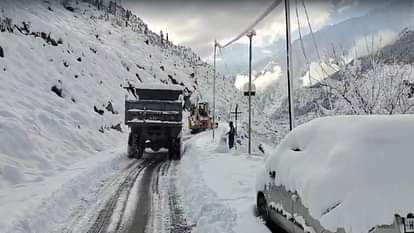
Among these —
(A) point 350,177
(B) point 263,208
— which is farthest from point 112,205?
(A) point 350,177

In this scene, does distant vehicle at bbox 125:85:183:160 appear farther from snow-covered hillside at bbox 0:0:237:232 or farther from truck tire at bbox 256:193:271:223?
truck tire at bbox 256:193:271:223

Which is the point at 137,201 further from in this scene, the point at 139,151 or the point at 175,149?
the point at 139,151

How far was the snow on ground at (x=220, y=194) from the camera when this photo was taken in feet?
22.5

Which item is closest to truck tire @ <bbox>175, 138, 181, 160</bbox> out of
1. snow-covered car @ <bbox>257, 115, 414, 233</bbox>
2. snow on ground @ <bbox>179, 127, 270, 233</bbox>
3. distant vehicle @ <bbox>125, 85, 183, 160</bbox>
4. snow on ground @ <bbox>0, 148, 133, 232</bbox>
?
distant vehicle @ <bbox>125, 85, 183, 160</bbox>

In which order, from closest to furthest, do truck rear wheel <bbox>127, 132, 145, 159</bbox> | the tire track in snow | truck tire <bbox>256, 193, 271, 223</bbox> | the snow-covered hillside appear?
truck tire <bbox>256, 193, 271, 223</bbox>, the tire track in snow, the snow-covered hillside, truck rear wheel <bbox>127, 132, 145, 159</bbox>

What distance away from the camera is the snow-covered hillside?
12.8 m

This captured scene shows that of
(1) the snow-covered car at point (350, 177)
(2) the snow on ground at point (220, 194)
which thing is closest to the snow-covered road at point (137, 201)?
(2) the snow on ground at point (220, 194)

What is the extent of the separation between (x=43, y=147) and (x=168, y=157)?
4.82 meters

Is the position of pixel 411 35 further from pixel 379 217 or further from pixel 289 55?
pixel 379 217

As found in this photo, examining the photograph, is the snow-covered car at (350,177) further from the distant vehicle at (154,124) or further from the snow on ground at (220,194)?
the distant vehicle at (154,124)

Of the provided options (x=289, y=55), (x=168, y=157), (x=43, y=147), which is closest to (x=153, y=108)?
(x=168, y=157)

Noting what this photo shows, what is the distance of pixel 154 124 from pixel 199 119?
21.0m

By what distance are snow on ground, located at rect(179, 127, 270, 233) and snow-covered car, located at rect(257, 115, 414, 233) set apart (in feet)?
3.54

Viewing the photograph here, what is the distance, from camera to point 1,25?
24.4 meters
